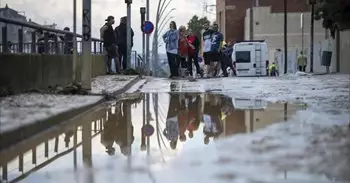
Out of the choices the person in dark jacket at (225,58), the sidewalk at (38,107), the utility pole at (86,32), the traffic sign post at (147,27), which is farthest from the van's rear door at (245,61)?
the utility pole at (86,32)

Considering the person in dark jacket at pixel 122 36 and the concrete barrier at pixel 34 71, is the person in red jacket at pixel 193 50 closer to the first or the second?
the person in dark jacket at pixel 122 36

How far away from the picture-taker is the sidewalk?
28.1 ft

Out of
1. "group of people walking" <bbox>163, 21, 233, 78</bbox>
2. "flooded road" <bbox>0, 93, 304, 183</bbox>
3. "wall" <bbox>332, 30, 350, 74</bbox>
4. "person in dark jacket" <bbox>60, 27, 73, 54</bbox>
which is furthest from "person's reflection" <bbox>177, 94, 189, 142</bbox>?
"wall" <bbox>332, 30, 350, 74</bbox>

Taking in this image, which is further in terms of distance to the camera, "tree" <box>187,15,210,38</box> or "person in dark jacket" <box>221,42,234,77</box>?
"tree" <box>187,15,210,38</box>

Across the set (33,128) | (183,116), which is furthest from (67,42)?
(33,128)

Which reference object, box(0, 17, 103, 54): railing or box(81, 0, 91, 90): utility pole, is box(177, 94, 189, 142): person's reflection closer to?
box(81, 0, 91, 90): utility pole

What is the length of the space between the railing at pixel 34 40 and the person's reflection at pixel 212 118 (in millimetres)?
4195

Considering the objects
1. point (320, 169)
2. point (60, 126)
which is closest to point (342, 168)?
point (320, 169)

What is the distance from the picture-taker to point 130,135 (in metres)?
9.45

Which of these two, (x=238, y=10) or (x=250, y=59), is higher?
(x=238, y=10)

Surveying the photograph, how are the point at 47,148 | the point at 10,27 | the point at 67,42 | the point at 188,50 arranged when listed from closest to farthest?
the point at 47,148, the point at 10,27, the point at 67,42, the point at 188,50

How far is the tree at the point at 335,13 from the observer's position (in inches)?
1241

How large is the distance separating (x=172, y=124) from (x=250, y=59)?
1382 inches

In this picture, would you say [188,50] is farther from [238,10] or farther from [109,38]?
[238,10]
